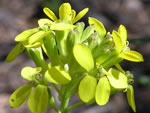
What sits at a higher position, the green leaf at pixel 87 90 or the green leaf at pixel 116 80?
the green leaf at pixel 87 90

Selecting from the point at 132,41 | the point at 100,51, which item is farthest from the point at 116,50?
the point at 132,41

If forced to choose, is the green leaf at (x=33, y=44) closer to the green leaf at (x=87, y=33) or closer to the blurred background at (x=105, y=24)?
the green leaf at (x=87, y=33)

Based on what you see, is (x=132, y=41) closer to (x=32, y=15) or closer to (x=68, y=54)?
(x=68, y=54)

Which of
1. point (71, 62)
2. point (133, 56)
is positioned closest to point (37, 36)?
point (71, 62)

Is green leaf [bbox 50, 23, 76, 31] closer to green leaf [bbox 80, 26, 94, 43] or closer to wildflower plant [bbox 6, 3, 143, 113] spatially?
wildflower plant [bbox 6, 3, 143, 113]

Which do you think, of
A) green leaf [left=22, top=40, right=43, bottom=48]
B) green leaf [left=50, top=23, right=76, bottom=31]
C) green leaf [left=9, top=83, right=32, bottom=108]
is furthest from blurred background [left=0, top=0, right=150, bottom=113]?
green leaf [left=9, top=83, right=32, bottom=108]

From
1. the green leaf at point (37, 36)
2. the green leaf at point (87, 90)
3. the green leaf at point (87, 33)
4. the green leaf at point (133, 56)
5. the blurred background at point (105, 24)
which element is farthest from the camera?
the blurred background at point (105, 24)

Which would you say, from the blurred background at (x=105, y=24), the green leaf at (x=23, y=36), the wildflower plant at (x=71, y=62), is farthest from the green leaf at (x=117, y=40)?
the blurred background at (x=105, y=24)
